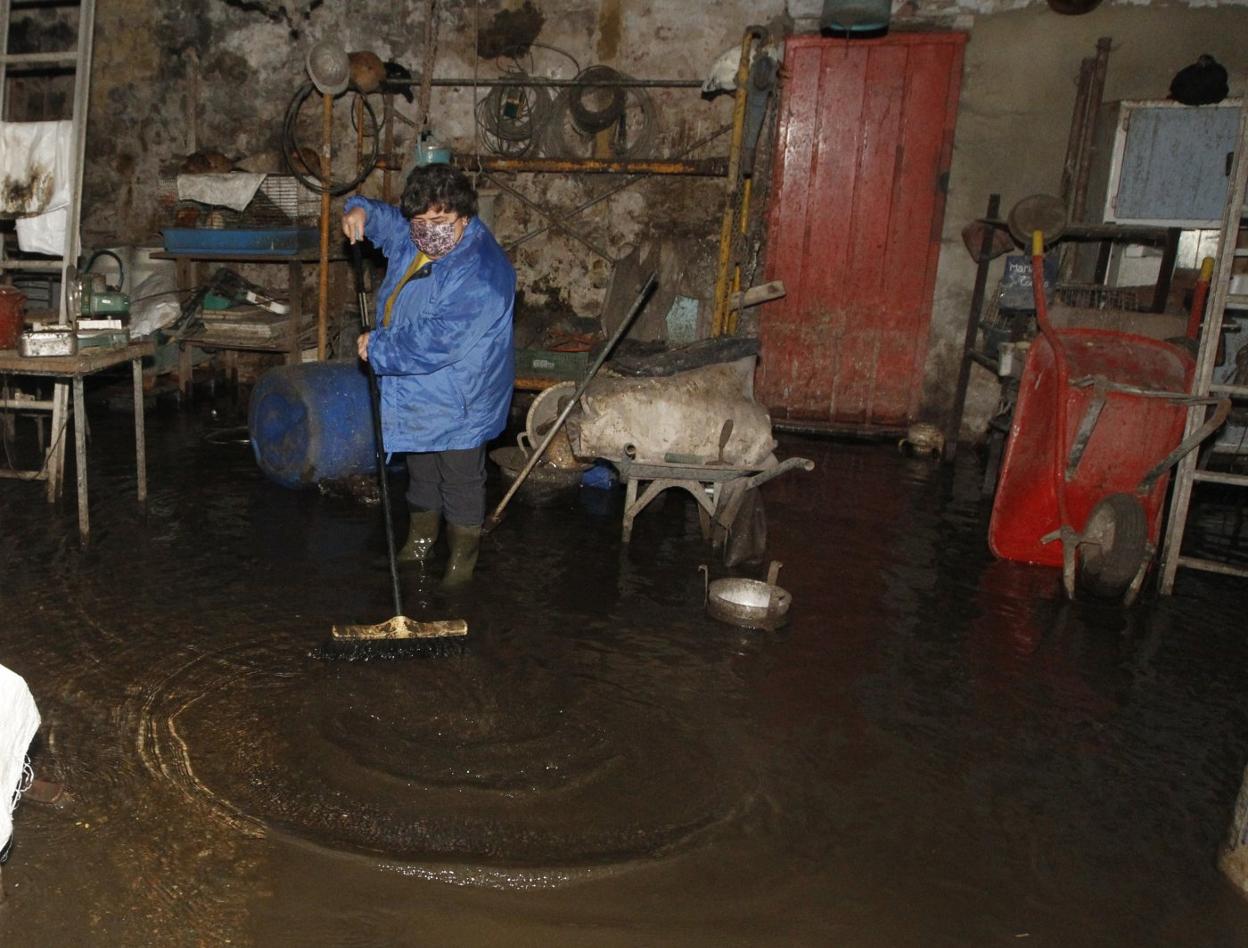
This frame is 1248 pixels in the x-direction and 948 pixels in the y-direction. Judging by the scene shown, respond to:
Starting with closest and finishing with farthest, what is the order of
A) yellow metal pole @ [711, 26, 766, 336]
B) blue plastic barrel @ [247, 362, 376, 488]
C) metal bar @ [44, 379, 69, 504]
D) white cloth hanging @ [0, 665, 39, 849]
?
white cloth hanging @ [0, 665, 39, 849] < metal bar @ [44, 379, 69, 504] < blue plastic barrel @ [247, 362, 376, 488] < yellow metal pole @ [711, 26, 766, 336]

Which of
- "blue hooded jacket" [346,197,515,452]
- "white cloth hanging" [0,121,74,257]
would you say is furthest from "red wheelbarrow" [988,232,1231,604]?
"white cloth hanging" [0,121,74,257]

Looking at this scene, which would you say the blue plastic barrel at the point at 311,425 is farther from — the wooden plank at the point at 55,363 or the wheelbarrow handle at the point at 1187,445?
the wheelbarrow handle at the point at 1187,445

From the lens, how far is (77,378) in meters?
5.24

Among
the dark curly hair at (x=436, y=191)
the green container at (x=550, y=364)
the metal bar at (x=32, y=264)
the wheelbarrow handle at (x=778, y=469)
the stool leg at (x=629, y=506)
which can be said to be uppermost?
the dark curly hair at (x=436, y=191)

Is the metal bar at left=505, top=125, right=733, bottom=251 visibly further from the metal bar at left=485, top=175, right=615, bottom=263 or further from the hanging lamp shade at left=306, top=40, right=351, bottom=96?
the hanging lamp shade at left=306, top=40, right=351, bottom=96

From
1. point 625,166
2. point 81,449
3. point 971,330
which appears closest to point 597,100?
point 625,166

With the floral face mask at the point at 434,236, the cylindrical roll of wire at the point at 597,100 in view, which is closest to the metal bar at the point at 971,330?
the cylindrical roll of wire at the point at 597,100

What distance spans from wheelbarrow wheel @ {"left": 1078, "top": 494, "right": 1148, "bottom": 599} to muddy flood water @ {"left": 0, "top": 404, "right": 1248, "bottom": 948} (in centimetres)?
19

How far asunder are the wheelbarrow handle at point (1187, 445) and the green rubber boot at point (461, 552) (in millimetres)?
3694

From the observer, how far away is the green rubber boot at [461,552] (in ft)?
17.5

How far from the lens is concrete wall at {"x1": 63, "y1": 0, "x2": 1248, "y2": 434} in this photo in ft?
27.9

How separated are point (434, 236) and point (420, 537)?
1.77 m

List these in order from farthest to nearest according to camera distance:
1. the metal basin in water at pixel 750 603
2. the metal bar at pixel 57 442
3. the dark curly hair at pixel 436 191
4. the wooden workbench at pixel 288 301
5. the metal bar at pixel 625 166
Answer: the metal bar at pixel 625 166, the wooden workbench at pixel 288 301, the metal bar at pixel 57 442, the metal basin in water at pixel 750 603, the dark curly hair at pixel 436 191

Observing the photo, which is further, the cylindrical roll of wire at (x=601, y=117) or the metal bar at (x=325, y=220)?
the cylindrical roll of wire at (x=601, y=117)
